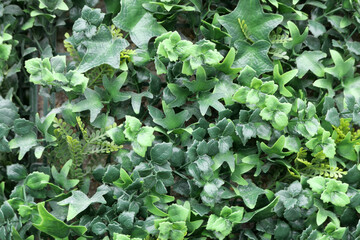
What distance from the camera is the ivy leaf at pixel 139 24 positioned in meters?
1.58

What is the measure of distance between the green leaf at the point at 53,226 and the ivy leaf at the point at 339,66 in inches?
41.8

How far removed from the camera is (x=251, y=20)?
163 cm

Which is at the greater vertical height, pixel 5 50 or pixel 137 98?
pixel 5 50

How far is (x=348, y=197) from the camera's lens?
4.98 ft

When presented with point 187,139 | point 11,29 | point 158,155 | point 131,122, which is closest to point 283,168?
point 187,139

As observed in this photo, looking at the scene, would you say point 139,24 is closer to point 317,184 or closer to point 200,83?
point 200,83

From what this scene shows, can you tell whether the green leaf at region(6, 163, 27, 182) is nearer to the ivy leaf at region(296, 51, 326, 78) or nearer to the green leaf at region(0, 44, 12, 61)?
the green leaf at region(0, 44, 12, 61)

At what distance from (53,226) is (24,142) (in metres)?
0.32

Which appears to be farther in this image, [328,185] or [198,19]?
[198,19]

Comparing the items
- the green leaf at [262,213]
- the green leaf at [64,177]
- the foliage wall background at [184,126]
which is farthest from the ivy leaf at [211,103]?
the green leaf at [64,177]

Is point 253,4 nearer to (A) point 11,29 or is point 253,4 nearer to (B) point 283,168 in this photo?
(B) point 283,168

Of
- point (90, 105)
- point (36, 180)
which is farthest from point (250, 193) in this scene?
point (36, 180)

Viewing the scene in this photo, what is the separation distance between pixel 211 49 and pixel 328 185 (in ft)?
1.97

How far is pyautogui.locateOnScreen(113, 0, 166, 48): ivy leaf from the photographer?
1.58 metres
